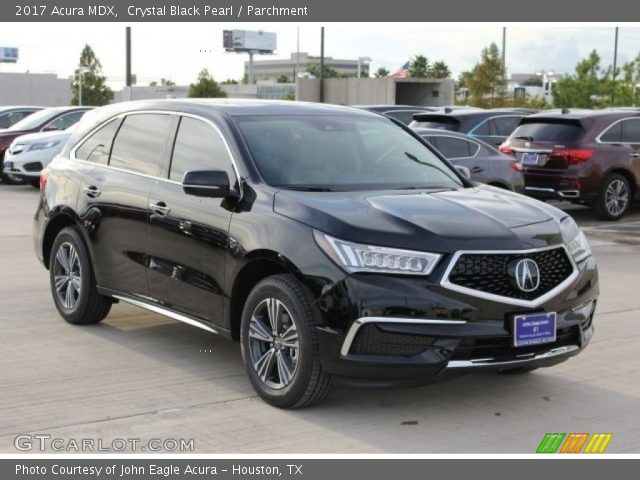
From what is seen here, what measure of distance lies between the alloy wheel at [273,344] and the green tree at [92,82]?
257 ft

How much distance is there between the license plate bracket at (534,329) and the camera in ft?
18.6

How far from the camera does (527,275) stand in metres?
5.74

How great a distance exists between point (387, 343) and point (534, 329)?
833 millimetres

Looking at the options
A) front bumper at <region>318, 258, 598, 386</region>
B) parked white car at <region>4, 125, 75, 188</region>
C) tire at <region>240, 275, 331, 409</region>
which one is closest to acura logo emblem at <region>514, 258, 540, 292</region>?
front bumper at <region>318, 258, 598, 386</region>

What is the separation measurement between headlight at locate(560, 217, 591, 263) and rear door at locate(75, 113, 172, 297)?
2.64 meters

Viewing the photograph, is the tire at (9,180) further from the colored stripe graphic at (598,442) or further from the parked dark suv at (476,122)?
the colored stripe graphic at (598,442)

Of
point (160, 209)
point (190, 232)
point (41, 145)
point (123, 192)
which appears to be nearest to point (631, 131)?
point (41, 145)

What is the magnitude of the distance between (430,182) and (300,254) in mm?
1550

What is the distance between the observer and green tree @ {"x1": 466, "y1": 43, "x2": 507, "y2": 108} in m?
54.5

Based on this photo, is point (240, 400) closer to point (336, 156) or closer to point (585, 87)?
point (336, 156)

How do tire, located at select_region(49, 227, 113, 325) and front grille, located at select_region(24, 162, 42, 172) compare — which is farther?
front grille, located at select_region(24, 162, 42, 172)

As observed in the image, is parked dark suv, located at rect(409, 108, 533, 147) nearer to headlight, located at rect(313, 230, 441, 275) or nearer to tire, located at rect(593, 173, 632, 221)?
tire, located at rect(593, 173, 632, 221)
